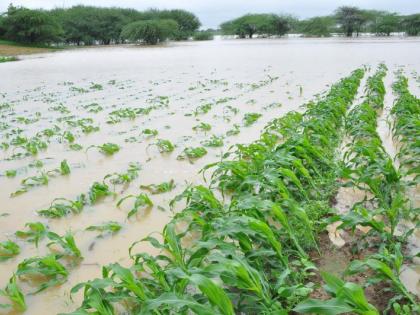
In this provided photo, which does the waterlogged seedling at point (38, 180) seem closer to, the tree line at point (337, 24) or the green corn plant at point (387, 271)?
the green corn plant at point (387, 271)

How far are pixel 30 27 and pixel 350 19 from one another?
47360mm

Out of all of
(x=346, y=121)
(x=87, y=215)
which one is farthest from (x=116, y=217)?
(x=346, y=121)

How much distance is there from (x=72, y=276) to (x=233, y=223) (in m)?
1.20

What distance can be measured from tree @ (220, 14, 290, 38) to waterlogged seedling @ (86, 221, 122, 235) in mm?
73486

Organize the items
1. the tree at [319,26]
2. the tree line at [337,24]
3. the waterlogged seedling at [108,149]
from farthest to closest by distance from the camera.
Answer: the tree at [319,26], the tree line at [337,24], the waterlogged seedling at [108,149]

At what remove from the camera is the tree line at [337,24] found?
209 ft

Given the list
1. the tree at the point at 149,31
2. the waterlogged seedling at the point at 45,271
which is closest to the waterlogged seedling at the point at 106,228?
the waterlogged seedling at the point at 45,271

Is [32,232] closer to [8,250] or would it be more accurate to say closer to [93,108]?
[8,250]

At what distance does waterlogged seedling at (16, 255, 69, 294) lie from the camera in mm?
2757

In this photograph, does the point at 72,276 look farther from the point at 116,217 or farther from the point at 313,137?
the point at 313,137

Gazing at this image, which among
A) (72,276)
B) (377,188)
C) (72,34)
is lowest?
(72,276)

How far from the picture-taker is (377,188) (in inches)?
132

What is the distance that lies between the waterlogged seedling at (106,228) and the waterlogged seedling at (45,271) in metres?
0.61

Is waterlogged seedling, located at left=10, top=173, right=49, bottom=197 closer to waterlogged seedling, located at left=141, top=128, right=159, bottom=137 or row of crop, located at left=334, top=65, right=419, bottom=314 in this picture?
waterlogged seedling, located at left=141, top=128, right=159, bottom=137
